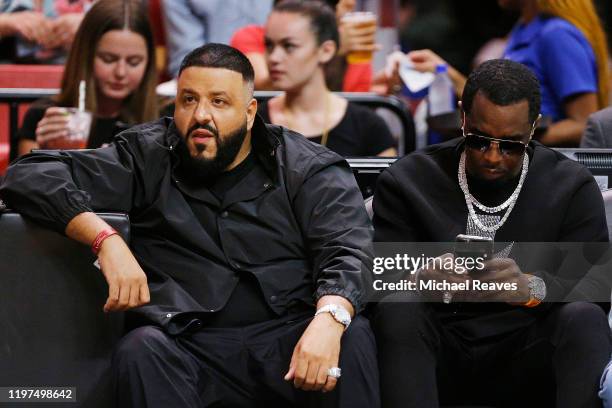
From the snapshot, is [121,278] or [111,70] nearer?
[121,278]

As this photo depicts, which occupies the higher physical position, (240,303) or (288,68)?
(288,68)

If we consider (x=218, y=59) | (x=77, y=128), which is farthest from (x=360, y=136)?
(x=218, y=59)

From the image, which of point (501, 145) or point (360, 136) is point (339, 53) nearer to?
point (360, 136)

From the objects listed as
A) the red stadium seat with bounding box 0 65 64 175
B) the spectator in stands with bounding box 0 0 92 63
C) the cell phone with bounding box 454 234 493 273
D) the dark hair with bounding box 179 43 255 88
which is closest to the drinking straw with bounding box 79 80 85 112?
the red stadium seat with bounding box 0 65 64 175

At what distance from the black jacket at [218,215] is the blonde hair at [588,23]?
1922 mm

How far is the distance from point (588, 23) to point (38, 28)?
2.48 metres

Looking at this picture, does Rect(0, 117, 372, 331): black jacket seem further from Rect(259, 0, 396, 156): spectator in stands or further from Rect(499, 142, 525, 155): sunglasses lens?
Rect(259, 0, 396, 156): spectator in stands

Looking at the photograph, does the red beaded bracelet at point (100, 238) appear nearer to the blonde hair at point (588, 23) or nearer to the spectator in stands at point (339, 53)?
the spectator in stands at point (339, 53)

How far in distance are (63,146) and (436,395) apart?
2.00 metres

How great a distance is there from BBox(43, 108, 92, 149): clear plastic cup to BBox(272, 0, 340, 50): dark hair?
1084 mm

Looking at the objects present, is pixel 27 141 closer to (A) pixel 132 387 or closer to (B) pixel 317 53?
(B) pixel 317 53

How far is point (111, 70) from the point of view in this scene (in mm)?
5129

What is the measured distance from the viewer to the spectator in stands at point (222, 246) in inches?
131

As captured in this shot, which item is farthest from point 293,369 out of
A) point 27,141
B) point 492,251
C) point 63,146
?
point 27,141
